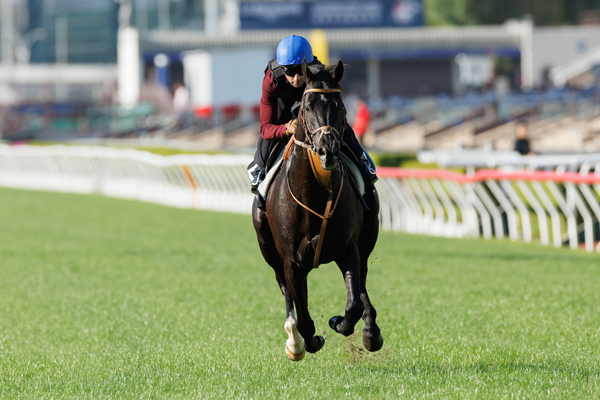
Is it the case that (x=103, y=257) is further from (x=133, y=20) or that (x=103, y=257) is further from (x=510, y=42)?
(x=133, y=20)

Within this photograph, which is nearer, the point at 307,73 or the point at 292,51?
the point at 307,73

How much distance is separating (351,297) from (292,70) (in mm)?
1400

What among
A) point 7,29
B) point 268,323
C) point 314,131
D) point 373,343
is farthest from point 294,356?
point 7,29

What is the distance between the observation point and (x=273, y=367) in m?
5.70

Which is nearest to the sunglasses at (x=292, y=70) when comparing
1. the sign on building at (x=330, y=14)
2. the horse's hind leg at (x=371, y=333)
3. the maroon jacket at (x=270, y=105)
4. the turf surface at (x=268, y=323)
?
the maroon jacket at (x=270, y=105)

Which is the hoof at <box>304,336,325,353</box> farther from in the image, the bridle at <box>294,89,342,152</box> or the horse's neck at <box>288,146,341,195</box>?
the bridle at <box>294,89,342,152</box>

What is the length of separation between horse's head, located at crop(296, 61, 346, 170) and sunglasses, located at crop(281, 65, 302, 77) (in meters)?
0.28

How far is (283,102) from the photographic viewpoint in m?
6.03

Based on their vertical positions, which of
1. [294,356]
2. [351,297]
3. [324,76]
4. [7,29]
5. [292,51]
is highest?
[7,29]

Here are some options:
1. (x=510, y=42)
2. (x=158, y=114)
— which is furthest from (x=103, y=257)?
(x=510, y=42)

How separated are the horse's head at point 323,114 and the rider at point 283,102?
270 mm

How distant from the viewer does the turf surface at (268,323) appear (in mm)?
5227

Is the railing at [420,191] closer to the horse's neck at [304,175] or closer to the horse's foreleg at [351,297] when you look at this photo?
the horse's foreleg at [351,297]

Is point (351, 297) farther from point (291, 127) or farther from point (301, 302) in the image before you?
point (291, 127)
